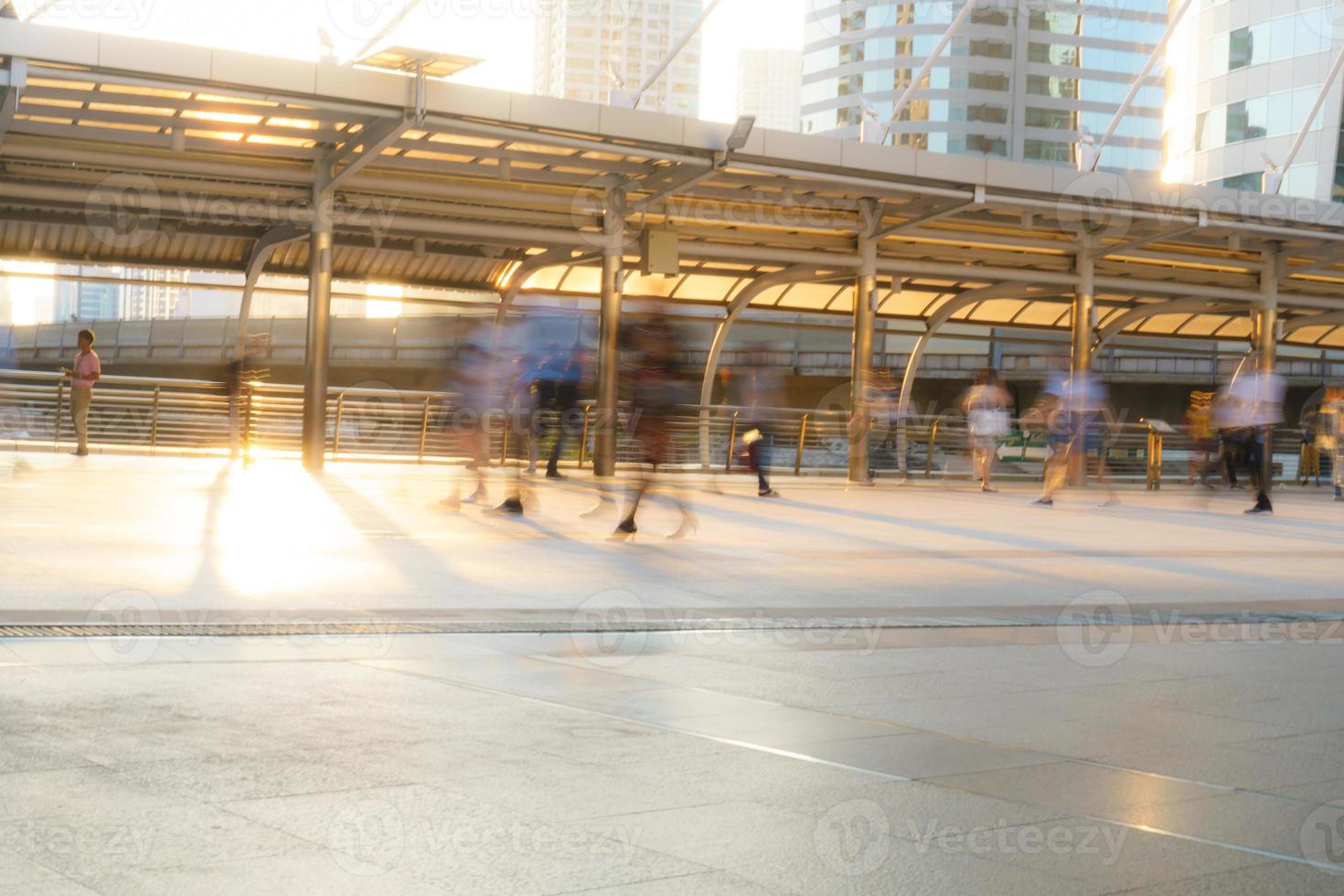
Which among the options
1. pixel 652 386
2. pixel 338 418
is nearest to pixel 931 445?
pixel 338 418

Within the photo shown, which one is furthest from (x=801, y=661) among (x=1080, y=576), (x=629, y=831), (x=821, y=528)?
(x=821, y=528)

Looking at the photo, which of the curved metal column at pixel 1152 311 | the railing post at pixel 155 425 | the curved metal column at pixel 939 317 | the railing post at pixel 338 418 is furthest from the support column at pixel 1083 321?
the railing post at pixel 155 425

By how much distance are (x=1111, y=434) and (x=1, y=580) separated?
79.4 ft

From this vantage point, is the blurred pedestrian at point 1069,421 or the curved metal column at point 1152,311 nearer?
the blurred pedestrian at point 1069,421

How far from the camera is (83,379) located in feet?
65.9

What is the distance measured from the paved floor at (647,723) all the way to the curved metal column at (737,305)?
15.5 meters

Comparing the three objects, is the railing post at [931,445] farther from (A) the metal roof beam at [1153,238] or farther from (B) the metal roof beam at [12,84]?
(B) the metal roof beam at [12,84]

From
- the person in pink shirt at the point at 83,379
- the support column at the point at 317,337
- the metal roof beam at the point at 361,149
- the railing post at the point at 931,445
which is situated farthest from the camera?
the railing post at the point at 931,445

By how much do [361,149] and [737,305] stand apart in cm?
1039

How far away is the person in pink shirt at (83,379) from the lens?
19.8 meters

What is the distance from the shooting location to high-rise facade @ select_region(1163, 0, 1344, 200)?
2247 inches

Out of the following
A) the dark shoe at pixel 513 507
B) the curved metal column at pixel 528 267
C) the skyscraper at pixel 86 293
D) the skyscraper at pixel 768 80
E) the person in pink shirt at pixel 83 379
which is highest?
the skyscraper at pixel 768 80

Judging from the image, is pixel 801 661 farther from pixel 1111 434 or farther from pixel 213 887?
pixel 1111 434

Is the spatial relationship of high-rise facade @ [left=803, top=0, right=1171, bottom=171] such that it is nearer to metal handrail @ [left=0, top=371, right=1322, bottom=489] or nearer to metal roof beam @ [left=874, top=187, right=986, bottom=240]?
metal handrail @ [left=0, top=371, right=1322, bottom=489]
